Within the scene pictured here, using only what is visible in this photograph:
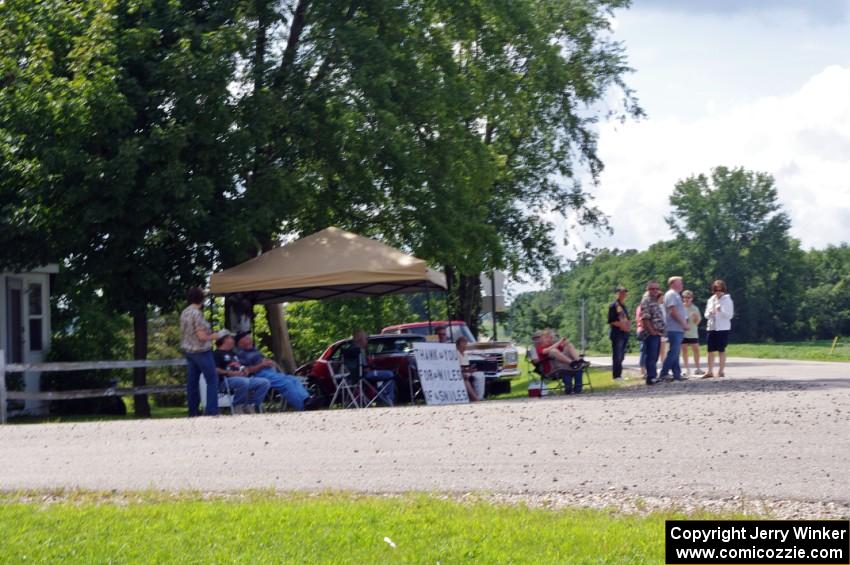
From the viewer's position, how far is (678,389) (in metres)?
20.2

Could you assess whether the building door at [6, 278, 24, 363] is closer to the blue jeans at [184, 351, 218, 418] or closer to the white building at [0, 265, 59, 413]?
the white building at [0, 265, 59, 413]

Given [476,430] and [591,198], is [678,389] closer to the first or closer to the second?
[476,430]

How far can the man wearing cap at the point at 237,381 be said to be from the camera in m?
18.7

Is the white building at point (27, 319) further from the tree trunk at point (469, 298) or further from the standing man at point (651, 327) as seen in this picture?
the tree trunk at point (469, 298)

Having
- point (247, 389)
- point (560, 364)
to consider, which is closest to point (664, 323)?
point (560, 364)

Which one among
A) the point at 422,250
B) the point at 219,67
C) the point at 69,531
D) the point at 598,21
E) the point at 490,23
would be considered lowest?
the point at 69,531

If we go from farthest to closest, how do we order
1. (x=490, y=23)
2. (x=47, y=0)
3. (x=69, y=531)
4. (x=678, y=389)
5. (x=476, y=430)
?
(x=490, y=23)
(x=47, y=0)
(x=678, y=389)
(x=476, y=430)
(x=69, y=531)

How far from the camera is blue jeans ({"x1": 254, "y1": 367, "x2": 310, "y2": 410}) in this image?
64.1 feet

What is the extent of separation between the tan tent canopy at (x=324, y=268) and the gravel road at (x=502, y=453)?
408 centimetres

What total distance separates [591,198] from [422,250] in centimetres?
1754

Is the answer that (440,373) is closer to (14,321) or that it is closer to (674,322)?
(674,322)

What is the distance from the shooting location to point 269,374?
771 inches

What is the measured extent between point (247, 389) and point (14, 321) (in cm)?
842

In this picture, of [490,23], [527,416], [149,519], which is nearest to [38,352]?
[490,23]
